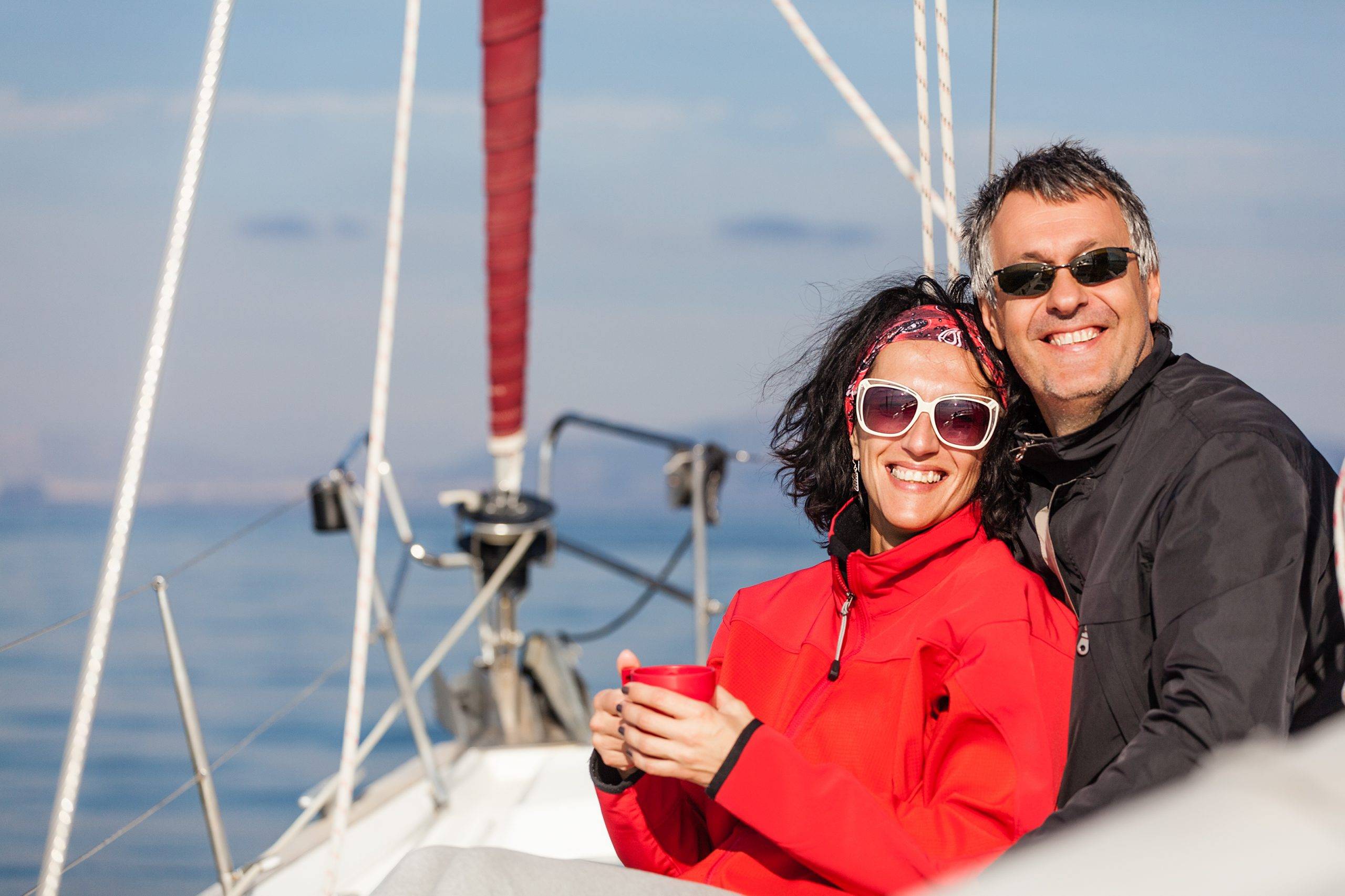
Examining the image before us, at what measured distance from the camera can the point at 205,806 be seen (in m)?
2.40

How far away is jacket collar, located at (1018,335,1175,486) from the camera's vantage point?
1.64 m

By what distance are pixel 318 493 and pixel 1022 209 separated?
2210mm

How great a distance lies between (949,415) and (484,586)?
257 centimetres

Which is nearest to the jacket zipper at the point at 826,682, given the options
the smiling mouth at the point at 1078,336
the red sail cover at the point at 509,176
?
the smiling mouth at the point at 1078,336

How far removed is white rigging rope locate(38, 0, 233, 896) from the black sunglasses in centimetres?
117

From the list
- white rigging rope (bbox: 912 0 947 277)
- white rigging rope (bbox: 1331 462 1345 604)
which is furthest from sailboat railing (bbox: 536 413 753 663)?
white rigging rope (bbox: 1331 462 1345 604)

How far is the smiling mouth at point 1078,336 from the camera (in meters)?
1.69

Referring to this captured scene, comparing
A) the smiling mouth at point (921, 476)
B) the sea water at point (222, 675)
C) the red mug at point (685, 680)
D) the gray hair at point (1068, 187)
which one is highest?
the gray hair at point (1068, 187)

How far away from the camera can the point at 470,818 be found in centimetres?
331

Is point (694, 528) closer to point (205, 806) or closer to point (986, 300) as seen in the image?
point (205, 806)

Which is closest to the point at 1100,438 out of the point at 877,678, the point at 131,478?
the point at 877,678

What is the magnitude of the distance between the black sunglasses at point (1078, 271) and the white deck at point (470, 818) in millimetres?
1608

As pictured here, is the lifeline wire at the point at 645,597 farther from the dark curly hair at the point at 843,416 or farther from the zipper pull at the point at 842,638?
the zipper pull at the point at 842,638

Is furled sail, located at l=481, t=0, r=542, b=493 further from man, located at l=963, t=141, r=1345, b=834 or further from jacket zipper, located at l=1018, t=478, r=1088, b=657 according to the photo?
jacket zipper, located at l=1018, t=478, r=1088, b=657
